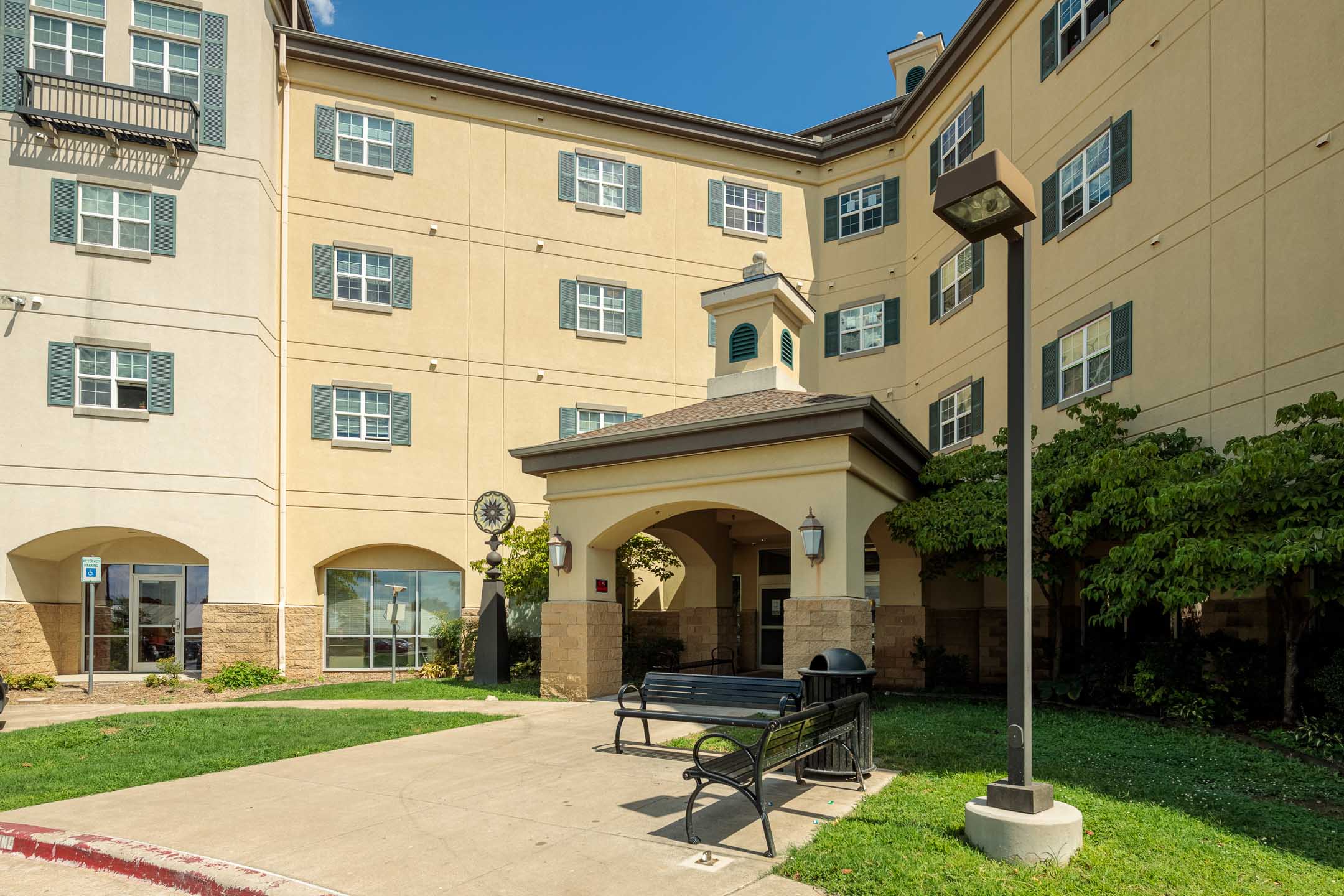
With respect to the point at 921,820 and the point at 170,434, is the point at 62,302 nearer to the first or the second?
the point at 170,434

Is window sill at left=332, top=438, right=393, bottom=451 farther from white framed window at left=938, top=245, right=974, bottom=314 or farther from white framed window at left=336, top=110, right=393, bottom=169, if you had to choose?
white framed window at left=938, top=245, right=974, bottom=314

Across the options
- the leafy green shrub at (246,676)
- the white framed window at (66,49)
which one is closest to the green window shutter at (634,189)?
the white framed window at (66,49)

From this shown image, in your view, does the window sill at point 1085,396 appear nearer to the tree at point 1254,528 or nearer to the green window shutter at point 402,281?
the tree at point 1254,528

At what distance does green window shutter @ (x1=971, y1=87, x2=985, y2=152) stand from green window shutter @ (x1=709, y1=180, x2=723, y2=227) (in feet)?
23.7

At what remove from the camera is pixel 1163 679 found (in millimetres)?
12227

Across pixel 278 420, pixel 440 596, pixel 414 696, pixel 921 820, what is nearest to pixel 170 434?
pixel 278 420

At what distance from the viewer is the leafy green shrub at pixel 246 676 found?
18.7 metres

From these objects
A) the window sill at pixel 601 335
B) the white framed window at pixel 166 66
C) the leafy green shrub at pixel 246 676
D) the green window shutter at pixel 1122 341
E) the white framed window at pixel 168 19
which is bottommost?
the leafy green shrub at pixel 246 676

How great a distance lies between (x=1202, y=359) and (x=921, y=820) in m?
9.80

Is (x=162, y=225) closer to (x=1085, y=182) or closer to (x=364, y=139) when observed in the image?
(x=364, y=139)

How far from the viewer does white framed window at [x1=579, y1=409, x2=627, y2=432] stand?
23.8 metres

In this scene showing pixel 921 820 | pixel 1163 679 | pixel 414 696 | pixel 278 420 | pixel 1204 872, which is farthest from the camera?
pixel 278 420

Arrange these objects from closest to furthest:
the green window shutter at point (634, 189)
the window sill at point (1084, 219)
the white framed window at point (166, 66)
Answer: the window sill at point (1084, 219)
the white framed window at point (166, 66)
the green window shutter at point (634, 189)

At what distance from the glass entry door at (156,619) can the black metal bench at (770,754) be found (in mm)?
18466
